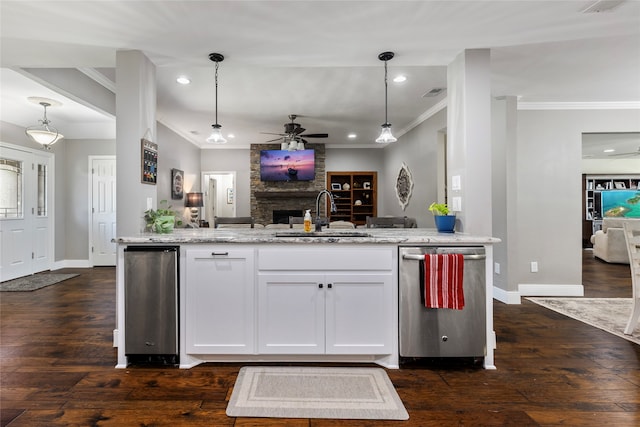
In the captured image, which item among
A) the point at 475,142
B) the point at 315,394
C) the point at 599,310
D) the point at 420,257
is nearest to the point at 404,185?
the point at 599,310

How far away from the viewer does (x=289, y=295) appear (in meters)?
2.37

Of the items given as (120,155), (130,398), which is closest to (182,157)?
(120,155)

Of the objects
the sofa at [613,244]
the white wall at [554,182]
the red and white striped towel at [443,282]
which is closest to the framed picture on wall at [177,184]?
the red and white striped towel at [443,282]

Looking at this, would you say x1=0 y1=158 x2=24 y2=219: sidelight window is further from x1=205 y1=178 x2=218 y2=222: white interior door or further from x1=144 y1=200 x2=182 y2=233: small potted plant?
x1=144 y1=200 x2=182 y2=233: small potted plant

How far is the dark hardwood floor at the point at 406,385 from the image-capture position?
183 cm

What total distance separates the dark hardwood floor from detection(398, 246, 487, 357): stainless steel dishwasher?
156 mm

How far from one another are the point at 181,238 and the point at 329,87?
9.12ft

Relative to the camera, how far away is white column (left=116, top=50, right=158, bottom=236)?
2787 mm

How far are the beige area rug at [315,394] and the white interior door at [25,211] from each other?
5.21 m

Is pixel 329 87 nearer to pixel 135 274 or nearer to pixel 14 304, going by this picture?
pixel 135 274

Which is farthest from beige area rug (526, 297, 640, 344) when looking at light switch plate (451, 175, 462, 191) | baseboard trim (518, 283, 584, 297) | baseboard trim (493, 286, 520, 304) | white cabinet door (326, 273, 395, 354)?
white cabinet door (326, 273, 395, 354)

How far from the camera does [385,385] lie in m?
2.15

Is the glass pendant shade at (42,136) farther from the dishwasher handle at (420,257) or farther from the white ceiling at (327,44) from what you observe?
the dishwasher handle at (420,257)

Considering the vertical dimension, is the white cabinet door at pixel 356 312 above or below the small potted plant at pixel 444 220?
below
